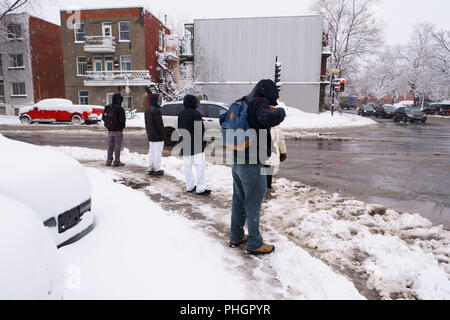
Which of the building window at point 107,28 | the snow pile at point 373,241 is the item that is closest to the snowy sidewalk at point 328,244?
the snow pile at point 373,241

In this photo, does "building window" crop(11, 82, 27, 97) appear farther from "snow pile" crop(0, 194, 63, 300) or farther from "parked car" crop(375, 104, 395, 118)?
"parked car" crop(375, 104, 395, 118)

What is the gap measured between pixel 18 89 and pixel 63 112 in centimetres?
1755

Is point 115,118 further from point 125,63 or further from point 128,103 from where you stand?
point 125,63

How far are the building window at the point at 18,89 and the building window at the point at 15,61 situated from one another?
172 centimetres

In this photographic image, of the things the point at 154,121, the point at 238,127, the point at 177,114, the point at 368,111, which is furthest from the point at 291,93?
the point at 238,127

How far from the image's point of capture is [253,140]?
3.54m

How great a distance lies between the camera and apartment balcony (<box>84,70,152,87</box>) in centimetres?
3088

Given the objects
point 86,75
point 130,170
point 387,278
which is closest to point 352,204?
point 387,278

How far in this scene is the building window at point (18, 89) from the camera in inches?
1346

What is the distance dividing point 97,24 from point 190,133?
31.2m

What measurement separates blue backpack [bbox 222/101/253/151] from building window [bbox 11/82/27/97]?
37.5 metres

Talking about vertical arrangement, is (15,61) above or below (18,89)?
above

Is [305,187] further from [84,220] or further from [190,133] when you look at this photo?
[84,220]

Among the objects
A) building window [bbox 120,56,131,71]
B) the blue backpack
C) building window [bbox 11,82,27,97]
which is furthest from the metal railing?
the blue backpack
